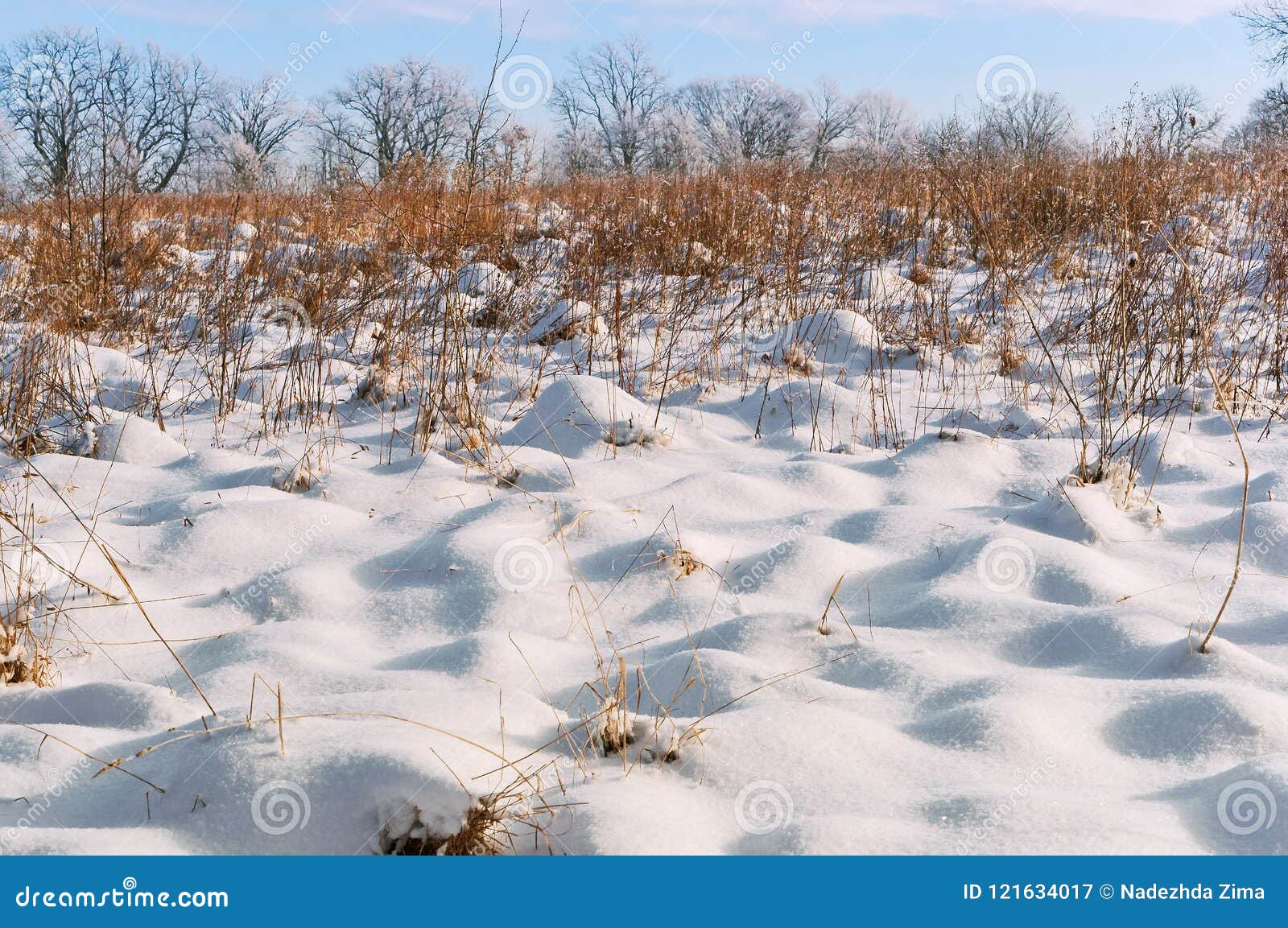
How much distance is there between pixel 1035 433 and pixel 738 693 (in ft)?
7.94

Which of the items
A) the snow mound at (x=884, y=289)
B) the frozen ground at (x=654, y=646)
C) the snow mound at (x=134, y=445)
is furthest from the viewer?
the snow mound at (x=884, y=289)

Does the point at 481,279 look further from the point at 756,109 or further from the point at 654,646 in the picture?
the point at 756,109

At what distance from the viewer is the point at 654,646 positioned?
2.03 meters

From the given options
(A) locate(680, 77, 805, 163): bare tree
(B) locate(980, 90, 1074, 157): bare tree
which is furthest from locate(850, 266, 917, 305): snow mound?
(A) locate(680, 77, 805, 163): bare tree

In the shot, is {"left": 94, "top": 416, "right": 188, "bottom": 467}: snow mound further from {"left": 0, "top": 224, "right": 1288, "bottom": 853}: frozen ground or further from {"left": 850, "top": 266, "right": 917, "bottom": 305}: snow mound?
{"left": 850, "top": 266, "right": 917, "bottom": 305}: snow mound

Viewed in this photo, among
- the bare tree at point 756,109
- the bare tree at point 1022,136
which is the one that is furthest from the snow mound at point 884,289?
the bare tree at point 756,109

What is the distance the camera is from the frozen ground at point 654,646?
1355mm

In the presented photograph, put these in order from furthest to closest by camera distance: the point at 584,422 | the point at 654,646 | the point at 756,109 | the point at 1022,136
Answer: the point at 756,109 → the point at 1022,136 → the point at 584,422 → the point at 654,646

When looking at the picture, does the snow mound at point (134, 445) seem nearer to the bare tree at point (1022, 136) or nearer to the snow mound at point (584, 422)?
the snow mound at point (584, 422)

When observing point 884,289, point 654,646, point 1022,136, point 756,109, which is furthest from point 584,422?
point 756,109

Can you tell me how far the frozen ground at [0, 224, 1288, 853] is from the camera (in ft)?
4.45

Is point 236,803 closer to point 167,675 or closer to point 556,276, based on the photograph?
point 167,675

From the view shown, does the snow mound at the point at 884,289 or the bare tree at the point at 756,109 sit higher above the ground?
the bare tree at the point at 756,109
